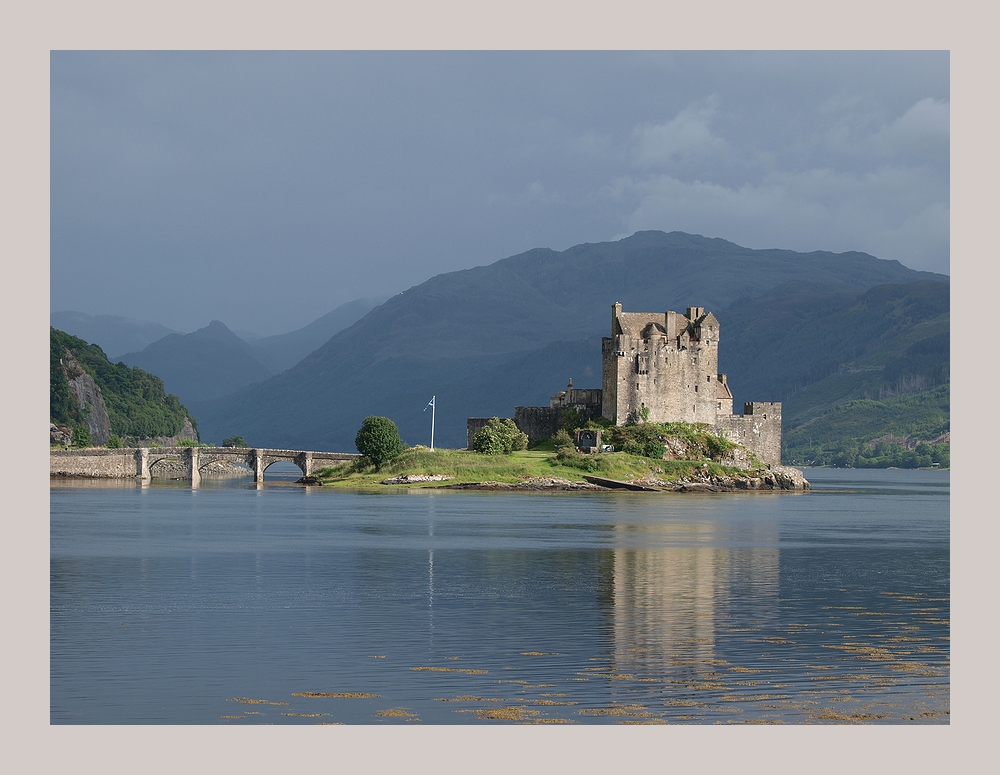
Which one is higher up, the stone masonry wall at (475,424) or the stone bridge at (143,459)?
the stone masonry wall at (475,424)

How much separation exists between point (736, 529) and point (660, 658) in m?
45.6

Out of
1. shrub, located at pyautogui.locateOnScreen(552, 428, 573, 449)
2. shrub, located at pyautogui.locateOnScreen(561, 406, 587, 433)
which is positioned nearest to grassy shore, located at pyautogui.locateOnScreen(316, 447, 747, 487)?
shrub, located at pyautogui.locateOnScreen(552, 428, 573, 449)

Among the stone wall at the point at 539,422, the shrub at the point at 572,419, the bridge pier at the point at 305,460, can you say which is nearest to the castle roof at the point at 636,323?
the shrub at the point at 572,419

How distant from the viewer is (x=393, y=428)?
429 ft

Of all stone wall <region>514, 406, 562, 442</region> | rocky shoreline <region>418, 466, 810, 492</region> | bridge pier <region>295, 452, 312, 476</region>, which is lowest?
rocky shoreline <region>418, 466, 810, 492</region>

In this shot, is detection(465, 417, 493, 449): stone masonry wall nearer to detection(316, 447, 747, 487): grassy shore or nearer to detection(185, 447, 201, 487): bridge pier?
detection(316, 447, 747, 487): grassy shore

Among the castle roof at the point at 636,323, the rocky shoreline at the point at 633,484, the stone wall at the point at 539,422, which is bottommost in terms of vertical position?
the rocky shoreline at the point at 633,484

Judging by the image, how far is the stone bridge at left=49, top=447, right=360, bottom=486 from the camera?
493ft

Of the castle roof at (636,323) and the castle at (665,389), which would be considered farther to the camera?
the castle roof at (636,323)

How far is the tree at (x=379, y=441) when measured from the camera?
12825cm

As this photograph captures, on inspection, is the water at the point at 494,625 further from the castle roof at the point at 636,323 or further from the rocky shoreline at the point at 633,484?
the castle roof at the point at 636,323

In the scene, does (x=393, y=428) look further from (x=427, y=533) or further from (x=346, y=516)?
(x=427, y=533)

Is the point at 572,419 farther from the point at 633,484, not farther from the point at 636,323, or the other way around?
the point at 633,484

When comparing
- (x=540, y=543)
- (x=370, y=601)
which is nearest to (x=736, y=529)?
(x=540, y=543)
